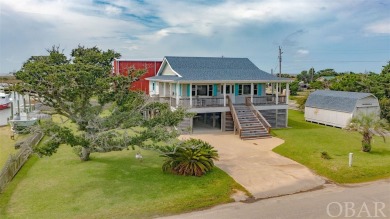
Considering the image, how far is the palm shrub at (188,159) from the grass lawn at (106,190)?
0.37 m

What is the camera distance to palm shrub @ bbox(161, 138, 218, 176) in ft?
47.6

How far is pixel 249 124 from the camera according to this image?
24047 millimetres

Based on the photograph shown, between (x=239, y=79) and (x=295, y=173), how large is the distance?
11762mm

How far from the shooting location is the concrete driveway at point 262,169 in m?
13.6

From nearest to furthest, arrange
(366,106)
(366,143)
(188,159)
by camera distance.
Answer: (188,159)
(366,143)
(366,106)

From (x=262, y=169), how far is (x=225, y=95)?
10.7m

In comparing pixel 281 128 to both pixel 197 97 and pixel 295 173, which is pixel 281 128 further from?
pixel 295 173

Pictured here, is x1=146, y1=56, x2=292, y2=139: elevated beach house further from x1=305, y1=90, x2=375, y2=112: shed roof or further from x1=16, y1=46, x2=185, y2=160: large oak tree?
x1=16, y1=46, x2=185, y2=160: large oak tree

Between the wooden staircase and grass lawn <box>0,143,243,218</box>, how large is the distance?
8.22 metres

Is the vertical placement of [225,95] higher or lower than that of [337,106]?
higher

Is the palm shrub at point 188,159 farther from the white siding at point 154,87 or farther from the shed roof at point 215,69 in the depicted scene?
the white siding at point 154,87

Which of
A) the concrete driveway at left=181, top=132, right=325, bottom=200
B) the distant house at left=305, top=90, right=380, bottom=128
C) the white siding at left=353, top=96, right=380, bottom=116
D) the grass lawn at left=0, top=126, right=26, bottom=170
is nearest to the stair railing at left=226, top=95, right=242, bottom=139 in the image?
the concrete driveway at left=181, top=132, right=325, bottom=200

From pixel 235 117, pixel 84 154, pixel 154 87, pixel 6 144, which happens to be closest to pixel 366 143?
pixel 235 117

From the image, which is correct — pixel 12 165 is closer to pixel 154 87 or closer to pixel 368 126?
pixel 368 126
